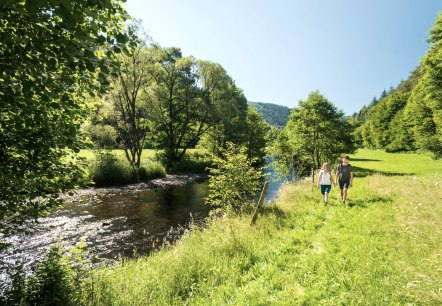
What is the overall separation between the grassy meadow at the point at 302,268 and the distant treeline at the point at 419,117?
78.0 ft

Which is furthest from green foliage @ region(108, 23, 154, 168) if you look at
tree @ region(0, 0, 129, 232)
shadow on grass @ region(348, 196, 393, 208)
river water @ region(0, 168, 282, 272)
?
tree @ region(0, 0, 129, 232)

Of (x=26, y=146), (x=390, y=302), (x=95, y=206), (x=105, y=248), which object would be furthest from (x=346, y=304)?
(x=95, y=206)

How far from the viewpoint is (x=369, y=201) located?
44.8 ft

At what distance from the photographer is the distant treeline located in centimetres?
2795

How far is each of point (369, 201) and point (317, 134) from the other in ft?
64.4

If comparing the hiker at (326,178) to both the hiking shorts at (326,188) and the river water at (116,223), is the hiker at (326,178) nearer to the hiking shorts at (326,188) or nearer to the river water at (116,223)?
the hiking shorts at (326,188)

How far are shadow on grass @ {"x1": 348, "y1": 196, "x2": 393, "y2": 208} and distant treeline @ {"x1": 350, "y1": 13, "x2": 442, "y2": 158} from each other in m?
20.4

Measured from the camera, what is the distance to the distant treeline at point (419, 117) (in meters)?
28.0

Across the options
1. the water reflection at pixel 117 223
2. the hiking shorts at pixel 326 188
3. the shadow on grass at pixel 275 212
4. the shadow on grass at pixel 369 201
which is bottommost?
the water reflection at pixel 117 223

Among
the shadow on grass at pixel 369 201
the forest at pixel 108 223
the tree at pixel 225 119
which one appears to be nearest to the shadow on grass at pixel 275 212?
the forest at pixel 108 223

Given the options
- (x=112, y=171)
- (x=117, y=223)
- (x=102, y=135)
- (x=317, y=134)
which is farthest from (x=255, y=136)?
(x=117, y=223)

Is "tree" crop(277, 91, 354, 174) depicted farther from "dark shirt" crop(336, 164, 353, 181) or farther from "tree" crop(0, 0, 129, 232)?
"tree" crop(0, 0, 129, 232)

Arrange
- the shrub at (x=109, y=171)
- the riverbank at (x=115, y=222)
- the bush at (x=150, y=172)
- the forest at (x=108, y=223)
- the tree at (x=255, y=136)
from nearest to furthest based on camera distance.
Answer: the forest at (x=108, y=223) → the riverbank at (x=115, y=222) → the shrub at (x=109, y=171) → the bush at (x=150, y=172) → the tree at (x=255, y=136)

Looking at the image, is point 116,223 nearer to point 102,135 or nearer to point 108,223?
point 108,223
